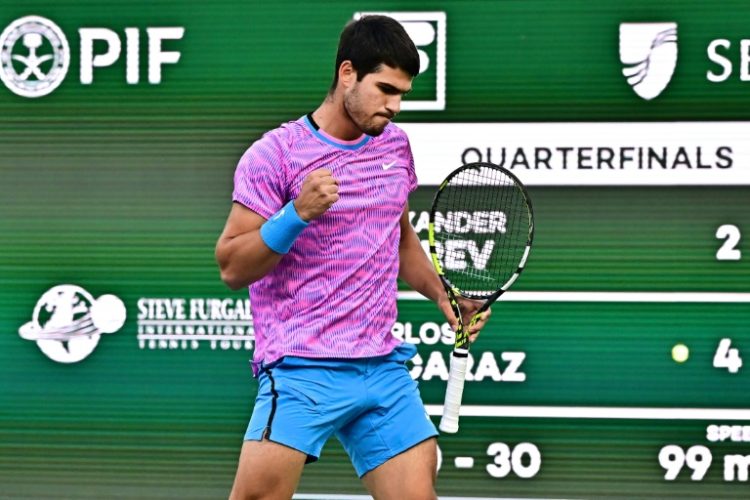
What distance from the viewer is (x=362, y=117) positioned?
398cm

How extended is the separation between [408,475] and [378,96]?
101cm

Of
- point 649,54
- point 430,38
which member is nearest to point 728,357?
point 649,54

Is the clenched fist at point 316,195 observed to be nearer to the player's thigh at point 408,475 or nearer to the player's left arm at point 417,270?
the player's left arm at point 417,270

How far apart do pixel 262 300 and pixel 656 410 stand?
6.41 ft

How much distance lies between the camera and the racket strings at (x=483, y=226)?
538 cm

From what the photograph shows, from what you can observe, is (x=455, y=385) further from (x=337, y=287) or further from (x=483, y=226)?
(x=483, y=226)

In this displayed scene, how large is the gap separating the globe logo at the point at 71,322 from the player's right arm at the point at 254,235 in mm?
1770

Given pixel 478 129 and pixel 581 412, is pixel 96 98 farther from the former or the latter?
pixel 581 412

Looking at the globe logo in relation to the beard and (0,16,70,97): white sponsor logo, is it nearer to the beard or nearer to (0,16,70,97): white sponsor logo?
(0,16,70,97): white sponsor logo

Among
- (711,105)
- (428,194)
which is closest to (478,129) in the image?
(428,194)

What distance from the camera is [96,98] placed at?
557cm

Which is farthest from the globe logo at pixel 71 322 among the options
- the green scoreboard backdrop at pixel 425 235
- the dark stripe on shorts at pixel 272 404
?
the dark stripe on shorts at pixel 272 404

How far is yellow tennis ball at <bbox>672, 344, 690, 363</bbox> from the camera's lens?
542 cm

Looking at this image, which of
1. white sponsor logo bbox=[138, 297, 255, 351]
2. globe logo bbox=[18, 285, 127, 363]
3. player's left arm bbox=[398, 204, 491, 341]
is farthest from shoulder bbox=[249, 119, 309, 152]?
globe logo bbox=[18, 285, 127, 363]
